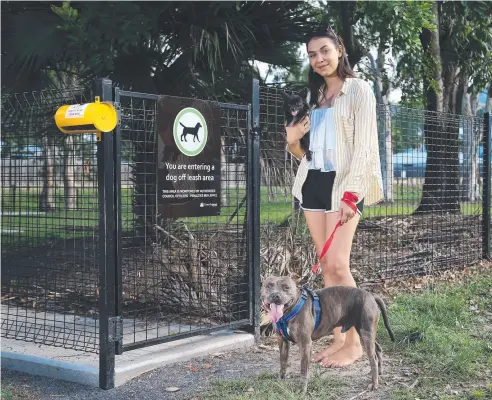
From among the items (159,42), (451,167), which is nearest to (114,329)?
(159,42)

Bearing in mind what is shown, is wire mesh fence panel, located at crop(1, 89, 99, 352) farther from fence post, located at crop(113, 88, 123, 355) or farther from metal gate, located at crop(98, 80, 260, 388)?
fence post, located at crop(113, 88, 123, 355)

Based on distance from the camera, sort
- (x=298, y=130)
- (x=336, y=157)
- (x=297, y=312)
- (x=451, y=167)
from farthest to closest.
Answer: (x=451, y=167) → (x=298, y=130) → (x=336, y=157) → (x=297, y=312)

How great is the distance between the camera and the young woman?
4203 mm

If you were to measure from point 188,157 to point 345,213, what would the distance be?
132cm

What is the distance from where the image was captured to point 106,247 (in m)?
4.21

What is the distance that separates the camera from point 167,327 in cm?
537

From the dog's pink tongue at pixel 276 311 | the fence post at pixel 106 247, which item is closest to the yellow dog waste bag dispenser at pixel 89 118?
the fence post at pixel 106 247

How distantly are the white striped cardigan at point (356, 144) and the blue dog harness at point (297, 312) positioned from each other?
593mm

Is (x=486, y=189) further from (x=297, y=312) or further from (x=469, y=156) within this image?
(x=297, y=312)

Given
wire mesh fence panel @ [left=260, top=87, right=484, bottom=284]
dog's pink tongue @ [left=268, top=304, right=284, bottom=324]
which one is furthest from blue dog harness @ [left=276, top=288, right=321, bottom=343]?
wire mesh fence panel @ [left=260, top=87, right=484, bottom=284]

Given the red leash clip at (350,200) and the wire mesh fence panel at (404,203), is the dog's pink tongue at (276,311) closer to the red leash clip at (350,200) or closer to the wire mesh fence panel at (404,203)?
the red leash clip at (350,200)

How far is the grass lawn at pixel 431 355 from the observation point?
400cm

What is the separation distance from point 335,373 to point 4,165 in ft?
10.8

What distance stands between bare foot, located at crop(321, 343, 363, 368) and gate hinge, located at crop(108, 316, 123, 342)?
142 centimetres
